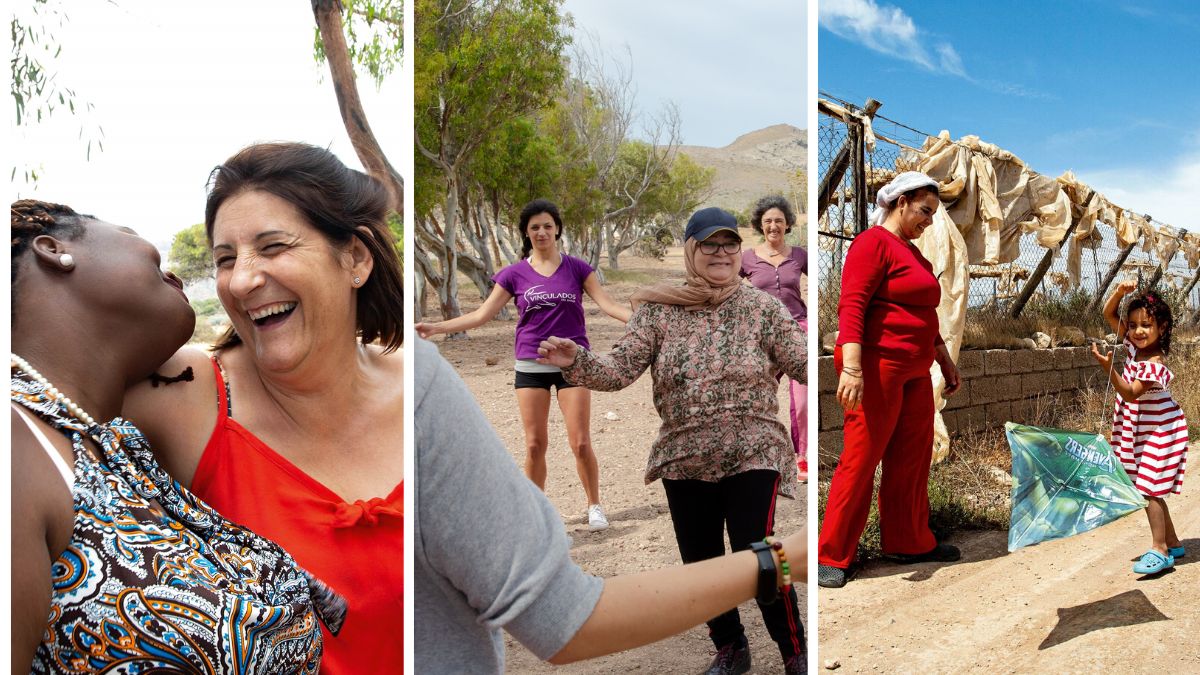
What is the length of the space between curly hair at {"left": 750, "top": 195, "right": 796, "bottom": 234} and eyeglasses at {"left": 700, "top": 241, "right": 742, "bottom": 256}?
2.3 inches

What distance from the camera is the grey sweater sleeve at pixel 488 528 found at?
1.04 m

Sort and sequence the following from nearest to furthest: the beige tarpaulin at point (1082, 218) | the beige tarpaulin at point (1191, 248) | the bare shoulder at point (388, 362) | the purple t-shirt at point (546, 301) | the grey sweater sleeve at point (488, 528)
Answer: the grey sweater sleeve at point (488, 528) → the bare shoulder at point (388, 362) → the purple t-shirt at point (546, 301) → the beige tarpaulin at point (1082, 218) → the beige tarpaulin at point (1191, 248)

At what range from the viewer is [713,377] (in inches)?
69.4

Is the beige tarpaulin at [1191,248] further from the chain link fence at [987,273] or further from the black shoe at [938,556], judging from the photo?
the black shoe at [938,556]

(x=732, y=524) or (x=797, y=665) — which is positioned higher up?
(x=732, y=524)

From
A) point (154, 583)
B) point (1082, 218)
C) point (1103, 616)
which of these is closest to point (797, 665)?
point (154, 583)

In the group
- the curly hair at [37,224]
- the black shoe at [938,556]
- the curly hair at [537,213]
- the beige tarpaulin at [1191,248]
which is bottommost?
the black shoe at [938,556]

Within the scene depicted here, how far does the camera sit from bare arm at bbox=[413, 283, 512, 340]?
57.8 inches

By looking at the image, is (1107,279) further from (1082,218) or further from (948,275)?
(948,275)

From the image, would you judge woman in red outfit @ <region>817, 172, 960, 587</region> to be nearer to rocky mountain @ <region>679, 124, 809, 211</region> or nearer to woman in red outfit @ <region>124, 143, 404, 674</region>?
rocky mountain @ <region>679, 124, 809, 211</region>

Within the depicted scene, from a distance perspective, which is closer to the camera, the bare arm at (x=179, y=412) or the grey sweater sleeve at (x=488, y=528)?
the grey sweater sleeve at (x=488, y=528)

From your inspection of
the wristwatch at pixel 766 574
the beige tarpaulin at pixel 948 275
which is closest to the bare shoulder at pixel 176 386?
the wristwatch at pixel 766 574

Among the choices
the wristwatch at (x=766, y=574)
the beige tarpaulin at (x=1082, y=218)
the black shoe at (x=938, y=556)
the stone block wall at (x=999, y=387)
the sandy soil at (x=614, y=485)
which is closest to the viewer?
the wristwatch at (x=766, y=574)

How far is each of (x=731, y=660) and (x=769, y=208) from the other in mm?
982
